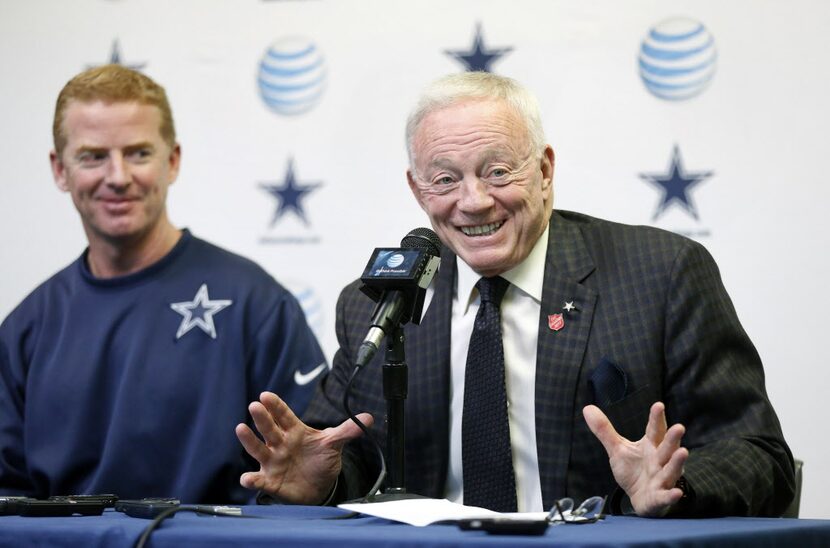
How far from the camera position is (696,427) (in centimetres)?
249

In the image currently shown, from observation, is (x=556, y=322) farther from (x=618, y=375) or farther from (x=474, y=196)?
(x=474, y=196)

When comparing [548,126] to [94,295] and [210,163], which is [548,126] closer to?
[210,163]

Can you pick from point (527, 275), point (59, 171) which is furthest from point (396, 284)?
point (59, 171)

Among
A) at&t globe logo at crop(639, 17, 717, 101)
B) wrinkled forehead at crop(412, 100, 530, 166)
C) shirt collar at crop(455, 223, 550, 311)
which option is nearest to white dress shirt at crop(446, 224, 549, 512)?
shirt collar at crop(455, 223, 550, 311)

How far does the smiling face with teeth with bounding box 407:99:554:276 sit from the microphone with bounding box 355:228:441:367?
1.86 ft

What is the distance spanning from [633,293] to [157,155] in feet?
5.27

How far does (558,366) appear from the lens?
8.42ft

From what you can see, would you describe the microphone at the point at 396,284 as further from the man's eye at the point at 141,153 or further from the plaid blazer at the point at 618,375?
the man's eye at the point at 141,153

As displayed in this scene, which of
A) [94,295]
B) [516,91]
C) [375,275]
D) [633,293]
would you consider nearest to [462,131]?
[516,91]

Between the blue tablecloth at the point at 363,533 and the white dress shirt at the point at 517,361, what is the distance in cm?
70

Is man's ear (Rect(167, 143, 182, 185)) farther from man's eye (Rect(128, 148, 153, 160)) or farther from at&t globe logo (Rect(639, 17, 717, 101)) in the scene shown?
at&t globe logo (Rect(639, 17, 717, 101))

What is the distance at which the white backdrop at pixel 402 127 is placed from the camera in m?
3.28

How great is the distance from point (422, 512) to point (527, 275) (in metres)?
1.02

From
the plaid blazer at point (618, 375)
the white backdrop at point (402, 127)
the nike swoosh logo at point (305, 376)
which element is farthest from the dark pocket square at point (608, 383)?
the nike swoosh logo at point (305, 376)
